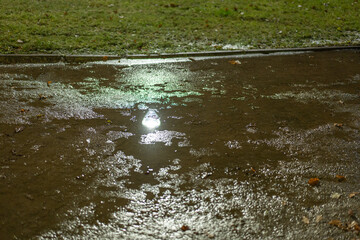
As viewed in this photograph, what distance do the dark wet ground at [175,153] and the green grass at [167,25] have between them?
1.23 meters

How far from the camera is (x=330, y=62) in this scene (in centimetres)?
745

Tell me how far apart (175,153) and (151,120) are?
934 millimetres

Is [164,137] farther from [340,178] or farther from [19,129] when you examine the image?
[340,178]

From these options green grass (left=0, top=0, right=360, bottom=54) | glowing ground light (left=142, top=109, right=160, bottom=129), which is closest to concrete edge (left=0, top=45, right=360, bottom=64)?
green grass (left=0, top=0, right=360, bottom=54)

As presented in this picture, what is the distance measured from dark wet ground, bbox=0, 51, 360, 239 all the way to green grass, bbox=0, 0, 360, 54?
1228 millimetres

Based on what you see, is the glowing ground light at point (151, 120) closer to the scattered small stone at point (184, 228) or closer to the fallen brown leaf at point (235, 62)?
the scattered small stone at point (184, 228)

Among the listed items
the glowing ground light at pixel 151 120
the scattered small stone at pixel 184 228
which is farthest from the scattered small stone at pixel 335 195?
the glowing ground light at pixel 151 120

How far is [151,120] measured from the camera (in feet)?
16.1

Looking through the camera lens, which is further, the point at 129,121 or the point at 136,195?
the point at 129,121

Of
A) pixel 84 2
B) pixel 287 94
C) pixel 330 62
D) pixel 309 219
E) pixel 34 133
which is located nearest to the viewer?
pixel 309 219

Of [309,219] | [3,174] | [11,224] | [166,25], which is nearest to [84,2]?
[166,25]

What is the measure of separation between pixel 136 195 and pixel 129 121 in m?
1.60

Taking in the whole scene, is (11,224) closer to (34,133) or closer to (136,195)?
(136,195)

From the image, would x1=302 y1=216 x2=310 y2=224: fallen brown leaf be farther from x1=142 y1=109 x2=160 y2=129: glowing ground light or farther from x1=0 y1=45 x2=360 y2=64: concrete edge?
x1=0 y1=45 x2=360 y2=64: concrete edge
